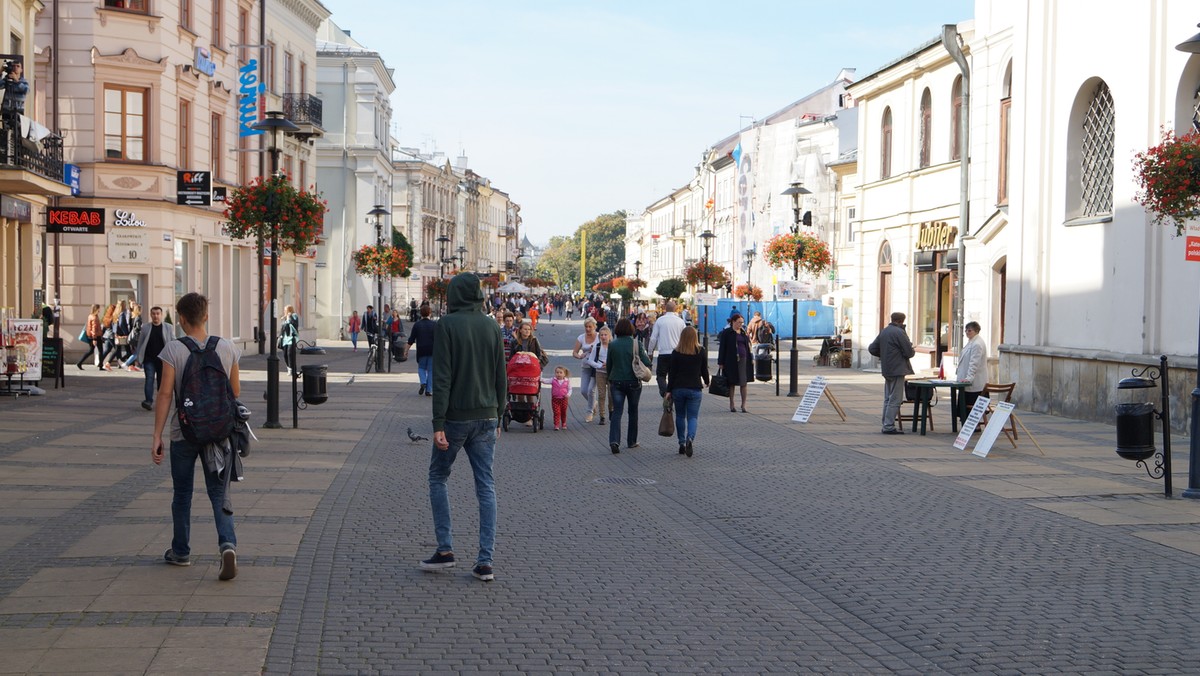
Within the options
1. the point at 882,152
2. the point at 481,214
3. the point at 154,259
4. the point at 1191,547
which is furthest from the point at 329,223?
the point at 481,214

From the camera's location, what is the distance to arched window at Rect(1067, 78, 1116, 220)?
20062 millimetres

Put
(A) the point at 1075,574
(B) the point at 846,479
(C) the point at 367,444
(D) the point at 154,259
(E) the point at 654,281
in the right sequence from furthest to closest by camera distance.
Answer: (E) the point at 654,281 → (D) the point at 154,259 → (C) the point at 367,444 → (B) the point at 846,479 → (A) the point at 1075,574

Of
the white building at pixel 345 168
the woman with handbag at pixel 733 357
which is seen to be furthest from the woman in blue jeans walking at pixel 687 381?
the white building at pixel 345 168

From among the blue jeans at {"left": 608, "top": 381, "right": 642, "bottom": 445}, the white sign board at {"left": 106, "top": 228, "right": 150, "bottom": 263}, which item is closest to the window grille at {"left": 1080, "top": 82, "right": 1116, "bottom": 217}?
the blue jeans at {"left": 608, "top": 381, "right": 642, "bottom": 445}

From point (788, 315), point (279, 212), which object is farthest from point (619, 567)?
point (788, 315)

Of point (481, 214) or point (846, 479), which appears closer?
point (846, 479)

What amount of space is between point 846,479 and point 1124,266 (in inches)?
323

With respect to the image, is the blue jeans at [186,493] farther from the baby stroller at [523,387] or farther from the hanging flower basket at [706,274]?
the hanging flower basket at [706,274]

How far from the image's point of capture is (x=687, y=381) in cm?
1527

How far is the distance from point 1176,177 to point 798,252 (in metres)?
22.4

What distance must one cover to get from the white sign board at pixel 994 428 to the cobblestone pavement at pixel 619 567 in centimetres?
27

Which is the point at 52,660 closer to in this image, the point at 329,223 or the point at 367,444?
the point at 367,444

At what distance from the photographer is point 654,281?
127 m

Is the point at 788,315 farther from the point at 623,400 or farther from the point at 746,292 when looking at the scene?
the point at 623,400
